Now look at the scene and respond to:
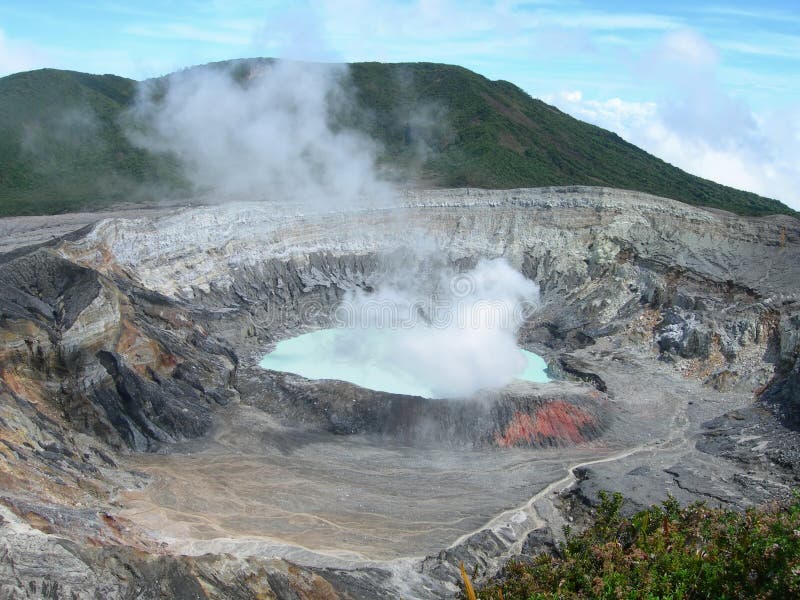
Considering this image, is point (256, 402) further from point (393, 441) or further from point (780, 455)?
point (780, 455)

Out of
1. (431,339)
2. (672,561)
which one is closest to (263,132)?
(431,339)

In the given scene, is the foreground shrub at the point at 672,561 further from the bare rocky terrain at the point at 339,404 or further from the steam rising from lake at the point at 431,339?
the steam rising from lake at the point at 431,339

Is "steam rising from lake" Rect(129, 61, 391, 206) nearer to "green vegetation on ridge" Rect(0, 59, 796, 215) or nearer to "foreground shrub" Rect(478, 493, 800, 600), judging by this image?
"green vegetation on ridge" Rect(0, 59, 796, 215)

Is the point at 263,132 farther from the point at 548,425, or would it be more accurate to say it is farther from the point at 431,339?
the point at 548,425

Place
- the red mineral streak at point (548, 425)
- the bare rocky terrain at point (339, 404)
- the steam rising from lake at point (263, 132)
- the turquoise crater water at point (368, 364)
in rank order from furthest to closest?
the steam rising from lake at point (263, 132) < the turquoise crater water at point (368, 364) < the red mineral streak at point (548, 425) < the bare rocky terrain at point (339, 404)

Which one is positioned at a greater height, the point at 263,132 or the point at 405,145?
the point at 405,145

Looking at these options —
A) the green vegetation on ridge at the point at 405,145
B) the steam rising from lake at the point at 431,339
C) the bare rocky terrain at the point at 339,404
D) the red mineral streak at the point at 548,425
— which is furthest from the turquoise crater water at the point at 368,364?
the green vegetation on ridge at the point at 405,145
